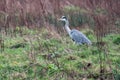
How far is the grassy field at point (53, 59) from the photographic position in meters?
6.66

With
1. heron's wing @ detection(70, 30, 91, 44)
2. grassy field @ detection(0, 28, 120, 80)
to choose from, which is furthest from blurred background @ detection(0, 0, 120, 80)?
heron's wing @ detection(70, 30, 91, 44)

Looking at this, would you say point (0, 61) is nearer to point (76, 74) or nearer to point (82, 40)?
point (76, 74)

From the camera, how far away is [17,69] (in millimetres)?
6812

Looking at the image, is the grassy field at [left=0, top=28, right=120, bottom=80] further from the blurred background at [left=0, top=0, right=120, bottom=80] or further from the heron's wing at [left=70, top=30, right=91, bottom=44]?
the heron's wing at [left=70, top=30, right=91, bottom=44]

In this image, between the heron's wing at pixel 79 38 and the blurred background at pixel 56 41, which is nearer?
the blurred background at pixel 56 41

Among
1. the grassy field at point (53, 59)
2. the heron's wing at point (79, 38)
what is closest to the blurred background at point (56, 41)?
the grassy field at point (53, 59)

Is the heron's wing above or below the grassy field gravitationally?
above

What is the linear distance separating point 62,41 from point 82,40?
1.45 feet

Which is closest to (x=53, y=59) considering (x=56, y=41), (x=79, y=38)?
(x=56, y=41)

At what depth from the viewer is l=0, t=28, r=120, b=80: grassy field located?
666 centimetres

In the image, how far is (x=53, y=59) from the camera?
7262mm

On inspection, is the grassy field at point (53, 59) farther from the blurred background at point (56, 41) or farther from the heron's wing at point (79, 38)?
the heron's wing at point (79, 38)

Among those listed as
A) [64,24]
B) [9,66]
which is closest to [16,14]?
[64,24]

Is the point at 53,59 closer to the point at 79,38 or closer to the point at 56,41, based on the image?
the point at 56,41
